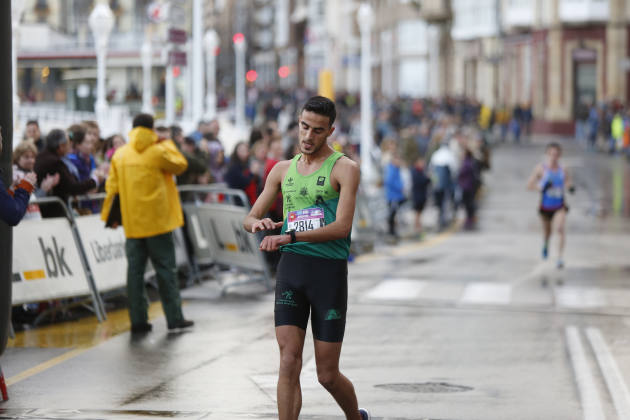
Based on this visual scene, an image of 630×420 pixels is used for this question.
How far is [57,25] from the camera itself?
101375 millimetres

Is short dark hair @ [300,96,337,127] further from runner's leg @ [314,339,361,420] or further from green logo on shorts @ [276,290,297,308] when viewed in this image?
runner's leg @ [314,339,361,420]

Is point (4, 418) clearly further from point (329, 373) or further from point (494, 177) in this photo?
point (494, 177)

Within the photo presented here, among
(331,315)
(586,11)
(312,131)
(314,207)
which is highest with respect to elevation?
(586,11)

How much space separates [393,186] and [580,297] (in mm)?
8771

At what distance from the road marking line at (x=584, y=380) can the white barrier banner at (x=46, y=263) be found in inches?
182

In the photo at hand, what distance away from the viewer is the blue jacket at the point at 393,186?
23500 mm

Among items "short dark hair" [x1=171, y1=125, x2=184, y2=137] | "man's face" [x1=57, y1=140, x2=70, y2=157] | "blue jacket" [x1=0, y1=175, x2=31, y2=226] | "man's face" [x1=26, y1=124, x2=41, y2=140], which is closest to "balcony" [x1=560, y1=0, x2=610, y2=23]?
"short dark hair" [x1=171, y1=125, x2=184, y2=137]

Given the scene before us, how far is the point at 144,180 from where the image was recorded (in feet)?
38.0

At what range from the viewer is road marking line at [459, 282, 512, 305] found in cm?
1461

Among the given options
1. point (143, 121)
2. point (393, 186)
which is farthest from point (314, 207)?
point (393, 186)

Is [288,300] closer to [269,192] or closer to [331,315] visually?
[331,315]

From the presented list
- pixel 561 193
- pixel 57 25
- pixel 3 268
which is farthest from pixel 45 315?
pixel 57 25

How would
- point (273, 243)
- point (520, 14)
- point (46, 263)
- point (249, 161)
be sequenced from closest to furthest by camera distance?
1. point (273, 243)
2. point (46, 263)
3. point (249, 161)
4. point (520, 14)

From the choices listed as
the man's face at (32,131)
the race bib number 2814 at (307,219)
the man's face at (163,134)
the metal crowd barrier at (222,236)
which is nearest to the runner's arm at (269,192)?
the race bib number 2814 at (307,219)
